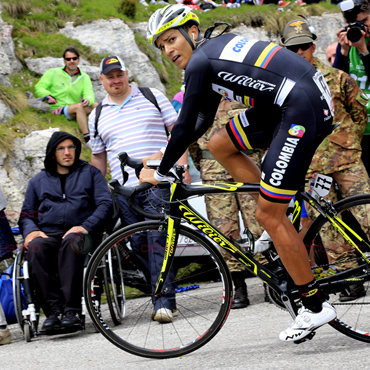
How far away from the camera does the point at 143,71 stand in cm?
1480

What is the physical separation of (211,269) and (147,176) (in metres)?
0.80

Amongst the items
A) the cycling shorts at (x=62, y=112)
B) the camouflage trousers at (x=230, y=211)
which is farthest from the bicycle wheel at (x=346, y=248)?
the cycling shorts at (x=62, y=112)

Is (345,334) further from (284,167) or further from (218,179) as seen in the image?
(218,179)

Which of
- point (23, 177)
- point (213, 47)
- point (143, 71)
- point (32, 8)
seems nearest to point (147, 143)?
point (213, 47)

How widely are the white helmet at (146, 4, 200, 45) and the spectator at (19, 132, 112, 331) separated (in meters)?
2.34

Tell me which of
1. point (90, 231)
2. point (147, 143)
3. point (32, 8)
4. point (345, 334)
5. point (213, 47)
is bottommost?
point (345, 334)

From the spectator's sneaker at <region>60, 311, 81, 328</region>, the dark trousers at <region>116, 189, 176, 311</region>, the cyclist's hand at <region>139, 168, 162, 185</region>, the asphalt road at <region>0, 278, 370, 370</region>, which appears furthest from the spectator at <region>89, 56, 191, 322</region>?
the cyclist's hand at <region>139, 168, 162, 185</region>

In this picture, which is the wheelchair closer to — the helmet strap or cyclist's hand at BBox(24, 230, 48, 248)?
cyclist's hand at BBox(24, 230, 48, 248)

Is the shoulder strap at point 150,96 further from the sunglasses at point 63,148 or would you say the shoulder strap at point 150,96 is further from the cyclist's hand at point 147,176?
the cyclist's hand at point 147,176

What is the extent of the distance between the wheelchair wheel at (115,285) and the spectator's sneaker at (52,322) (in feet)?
1.63

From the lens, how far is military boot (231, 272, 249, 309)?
5754 millimetres

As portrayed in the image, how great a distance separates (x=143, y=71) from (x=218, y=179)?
930cm

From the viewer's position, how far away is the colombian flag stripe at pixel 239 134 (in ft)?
13.3

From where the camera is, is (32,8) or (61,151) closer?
(61,151)
